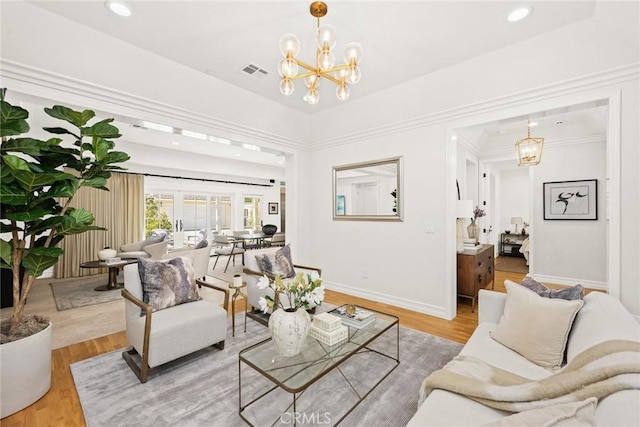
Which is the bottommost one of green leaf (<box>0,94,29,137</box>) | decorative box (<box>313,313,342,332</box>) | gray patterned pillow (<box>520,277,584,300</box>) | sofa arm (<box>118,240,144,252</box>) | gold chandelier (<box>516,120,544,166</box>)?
decorative box (<box>313,313,342,332</box>)

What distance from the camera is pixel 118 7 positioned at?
7.77ft

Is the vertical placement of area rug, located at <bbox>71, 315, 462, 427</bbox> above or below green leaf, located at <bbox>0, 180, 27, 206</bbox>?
below

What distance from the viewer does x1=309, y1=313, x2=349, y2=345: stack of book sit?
2047mm

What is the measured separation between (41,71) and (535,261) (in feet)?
24.2

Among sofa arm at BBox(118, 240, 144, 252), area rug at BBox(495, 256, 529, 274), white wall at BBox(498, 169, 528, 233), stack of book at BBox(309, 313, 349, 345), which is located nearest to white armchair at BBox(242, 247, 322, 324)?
stack of book at BBox(309, 313, 349, 345)

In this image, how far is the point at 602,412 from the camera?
3.06 ft

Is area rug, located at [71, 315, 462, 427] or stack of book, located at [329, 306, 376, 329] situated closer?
area rug, located at [71, 315, 462, 427]

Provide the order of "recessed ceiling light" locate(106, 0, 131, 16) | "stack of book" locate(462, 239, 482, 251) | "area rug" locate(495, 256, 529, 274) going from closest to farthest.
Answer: "recessed ceiling light" locate(106, 0, 131, 16) → "stack of book" locate(462, 239, 482, 251) → "area rug" locate(495, 256, 529, 274)

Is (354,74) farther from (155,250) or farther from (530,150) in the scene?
(155,250)

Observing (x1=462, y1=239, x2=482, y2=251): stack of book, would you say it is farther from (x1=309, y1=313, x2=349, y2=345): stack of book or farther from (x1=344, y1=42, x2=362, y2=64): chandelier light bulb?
(x1=344, y1=42, x2=362, y2=64): chandelier light bulb

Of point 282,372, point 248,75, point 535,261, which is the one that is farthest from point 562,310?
point 535,261

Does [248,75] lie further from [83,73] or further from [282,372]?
[282,372]

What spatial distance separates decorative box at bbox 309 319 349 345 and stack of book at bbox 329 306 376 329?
0.64ft

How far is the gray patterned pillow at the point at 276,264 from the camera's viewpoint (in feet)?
11.7
